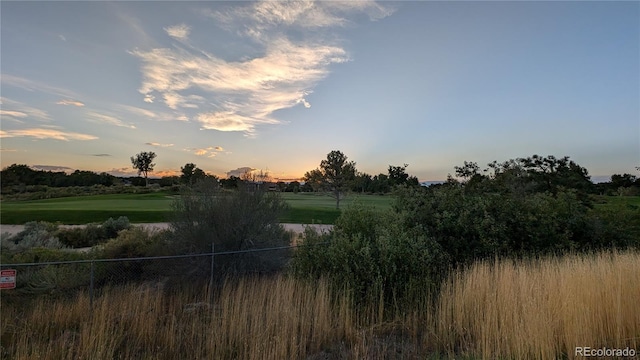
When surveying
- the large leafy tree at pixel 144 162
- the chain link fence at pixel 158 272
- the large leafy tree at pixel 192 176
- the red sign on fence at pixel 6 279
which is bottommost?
the chain link fence at pixel 158 272

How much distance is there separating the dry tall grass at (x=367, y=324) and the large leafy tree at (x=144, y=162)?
76.0m

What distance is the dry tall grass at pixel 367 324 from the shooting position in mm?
4039

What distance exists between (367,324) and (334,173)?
125 feet

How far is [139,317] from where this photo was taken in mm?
6051

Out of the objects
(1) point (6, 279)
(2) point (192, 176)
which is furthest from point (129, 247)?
(1) point (6, 279)

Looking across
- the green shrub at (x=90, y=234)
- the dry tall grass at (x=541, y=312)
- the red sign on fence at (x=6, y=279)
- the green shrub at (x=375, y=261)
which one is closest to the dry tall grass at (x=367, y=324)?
the dry tall grass at (x=541, y=312)

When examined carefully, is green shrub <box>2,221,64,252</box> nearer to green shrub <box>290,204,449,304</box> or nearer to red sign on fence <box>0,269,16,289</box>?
red sign on fence <box>0,269,16,289</box>

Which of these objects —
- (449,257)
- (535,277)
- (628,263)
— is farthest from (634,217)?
(535,277)

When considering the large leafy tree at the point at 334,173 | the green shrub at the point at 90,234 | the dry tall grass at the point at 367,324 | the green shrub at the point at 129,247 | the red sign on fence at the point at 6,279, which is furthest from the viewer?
the large leafy tree at the point at 334,173

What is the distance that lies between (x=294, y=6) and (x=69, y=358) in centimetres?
1109

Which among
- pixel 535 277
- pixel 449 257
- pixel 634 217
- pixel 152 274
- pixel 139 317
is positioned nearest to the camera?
pixel 535 277

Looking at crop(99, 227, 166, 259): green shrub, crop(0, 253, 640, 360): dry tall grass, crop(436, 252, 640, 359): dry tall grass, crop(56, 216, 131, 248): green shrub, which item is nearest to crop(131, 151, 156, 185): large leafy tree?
crop(56, 216, 131, 248): green shrub

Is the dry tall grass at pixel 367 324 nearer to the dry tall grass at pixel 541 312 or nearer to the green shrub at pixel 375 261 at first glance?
the dry tall grass at pixel 541 312

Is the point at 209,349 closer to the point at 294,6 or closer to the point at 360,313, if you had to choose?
the point at 360,313
